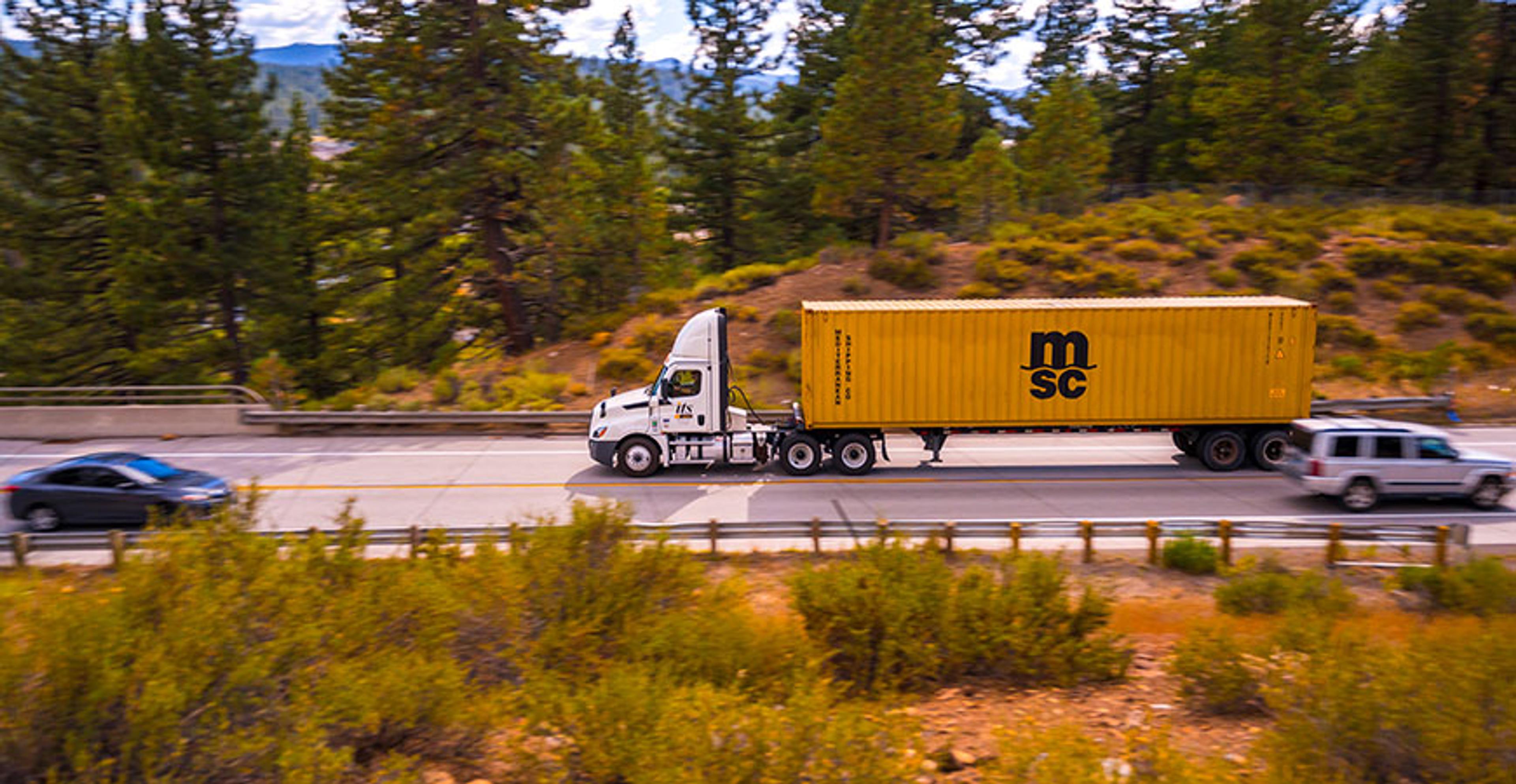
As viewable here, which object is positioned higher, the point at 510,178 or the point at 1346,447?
the point at 510,178

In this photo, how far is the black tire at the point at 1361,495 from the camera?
17281 millimetres

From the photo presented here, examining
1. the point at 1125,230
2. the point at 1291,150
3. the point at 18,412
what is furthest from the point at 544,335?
the point at 1291,150

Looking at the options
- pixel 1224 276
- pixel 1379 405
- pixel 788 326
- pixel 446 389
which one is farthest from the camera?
pixel 1224 276

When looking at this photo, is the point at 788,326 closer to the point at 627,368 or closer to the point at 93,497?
the point at 627,368

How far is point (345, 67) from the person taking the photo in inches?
1302

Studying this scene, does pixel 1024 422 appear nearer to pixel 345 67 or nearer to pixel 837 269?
pixel 837 269

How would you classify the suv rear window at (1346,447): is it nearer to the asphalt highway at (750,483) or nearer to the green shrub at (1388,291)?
the asphalt highway at (750,483)

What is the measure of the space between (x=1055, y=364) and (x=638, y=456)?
8751 mm

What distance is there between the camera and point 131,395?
91.8 feet

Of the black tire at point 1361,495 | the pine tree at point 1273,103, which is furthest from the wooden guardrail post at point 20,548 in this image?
the pine tree at point 1273,103

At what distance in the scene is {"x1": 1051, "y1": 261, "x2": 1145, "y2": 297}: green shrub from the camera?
32938 mm

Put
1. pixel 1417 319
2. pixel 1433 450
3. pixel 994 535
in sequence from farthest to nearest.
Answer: pixel 1417 319
pixel 1433 450
pixel 994 535

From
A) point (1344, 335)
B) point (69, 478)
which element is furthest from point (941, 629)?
point (1344, 335)

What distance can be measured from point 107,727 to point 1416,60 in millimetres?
53894
